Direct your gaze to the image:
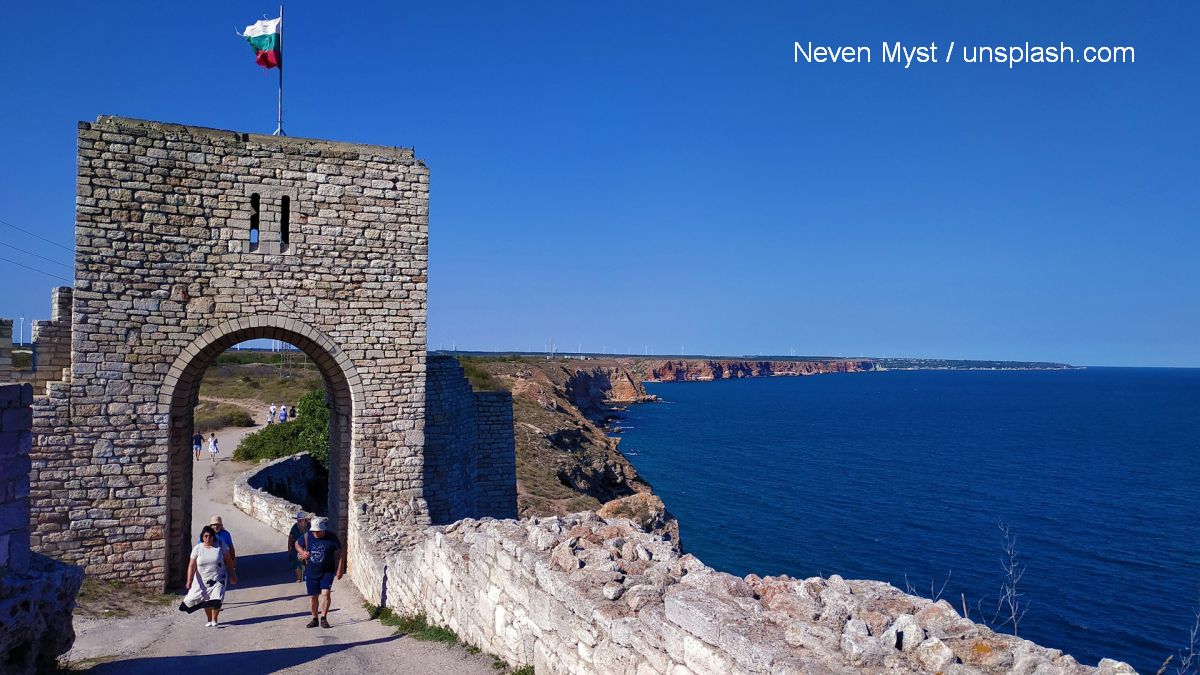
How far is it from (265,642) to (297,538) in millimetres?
2777

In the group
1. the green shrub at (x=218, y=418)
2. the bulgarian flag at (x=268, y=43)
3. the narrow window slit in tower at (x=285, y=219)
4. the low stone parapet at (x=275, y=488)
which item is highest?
the bulgarian flag at (x=268, y=43)

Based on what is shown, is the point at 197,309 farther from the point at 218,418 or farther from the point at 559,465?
the point at 218,418

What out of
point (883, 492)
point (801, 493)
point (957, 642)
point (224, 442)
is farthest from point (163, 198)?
point (883, 492)

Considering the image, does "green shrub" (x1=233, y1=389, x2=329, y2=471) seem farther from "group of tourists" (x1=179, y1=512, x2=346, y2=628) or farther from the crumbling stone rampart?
"group of tourists" (x1=179, y1=512, x2=346, y2=628)

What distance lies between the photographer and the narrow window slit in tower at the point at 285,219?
10784 millimetres

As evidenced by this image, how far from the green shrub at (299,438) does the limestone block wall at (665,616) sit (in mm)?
17023

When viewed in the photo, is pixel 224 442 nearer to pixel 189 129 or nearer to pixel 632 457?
pixel 189 129

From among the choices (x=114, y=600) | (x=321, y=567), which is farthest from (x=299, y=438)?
(x=321, y=567)

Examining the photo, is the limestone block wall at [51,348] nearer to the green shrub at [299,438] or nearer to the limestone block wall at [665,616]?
the limestone block wall at [665,616]

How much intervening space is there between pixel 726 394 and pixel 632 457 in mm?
90369

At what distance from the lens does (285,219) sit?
1085cm

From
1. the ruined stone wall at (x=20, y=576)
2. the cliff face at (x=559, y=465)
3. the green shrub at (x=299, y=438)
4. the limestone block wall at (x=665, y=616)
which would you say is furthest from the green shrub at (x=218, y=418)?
the limestone block wall at (x=665, y=616)

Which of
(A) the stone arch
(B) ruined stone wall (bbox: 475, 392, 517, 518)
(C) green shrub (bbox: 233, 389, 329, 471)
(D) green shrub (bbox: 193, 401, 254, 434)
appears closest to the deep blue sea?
(A) the stone arch

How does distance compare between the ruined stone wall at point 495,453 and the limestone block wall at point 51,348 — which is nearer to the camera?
the limestone block wall at point 51,348
